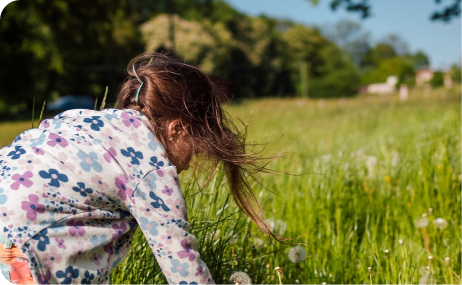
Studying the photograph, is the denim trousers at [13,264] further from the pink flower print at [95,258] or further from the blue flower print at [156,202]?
the blue flower print at [156,202]

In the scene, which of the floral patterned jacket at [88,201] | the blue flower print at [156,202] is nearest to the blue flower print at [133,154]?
the floral patterned jacket at [88,201]

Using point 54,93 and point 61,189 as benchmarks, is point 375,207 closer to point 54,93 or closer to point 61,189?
point 61,189

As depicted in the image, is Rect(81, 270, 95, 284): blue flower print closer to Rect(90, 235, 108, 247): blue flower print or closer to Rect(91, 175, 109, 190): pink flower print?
Rect(90, 235, 108, 247): blue flower print

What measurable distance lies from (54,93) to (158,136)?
26.6 m

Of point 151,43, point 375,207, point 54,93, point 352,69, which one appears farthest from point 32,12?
point 352,69

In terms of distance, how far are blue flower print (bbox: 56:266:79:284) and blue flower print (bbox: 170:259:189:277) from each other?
26cm

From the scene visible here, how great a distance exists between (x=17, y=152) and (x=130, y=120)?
33 centimetres

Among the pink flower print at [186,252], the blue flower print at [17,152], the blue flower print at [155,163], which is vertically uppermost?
the blue flower print at [17,152]

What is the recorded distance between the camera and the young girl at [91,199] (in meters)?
1.32

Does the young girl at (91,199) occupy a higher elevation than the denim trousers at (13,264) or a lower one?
higher

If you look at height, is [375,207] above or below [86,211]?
below

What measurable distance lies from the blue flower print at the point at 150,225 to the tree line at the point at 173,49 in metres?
0.73

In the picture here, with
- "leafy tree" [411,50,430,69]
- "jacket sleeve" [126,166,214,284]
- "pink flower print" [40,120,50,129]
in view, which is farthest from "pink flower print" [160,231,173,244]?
"leafy tree" [411,50,430,69]

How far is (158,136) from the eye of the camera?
1585mm
